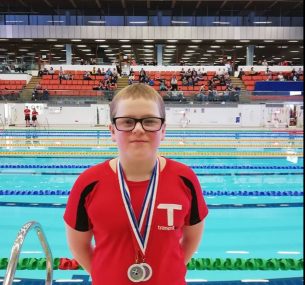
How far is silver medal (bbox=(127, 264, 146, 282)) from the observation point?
54.8 inches

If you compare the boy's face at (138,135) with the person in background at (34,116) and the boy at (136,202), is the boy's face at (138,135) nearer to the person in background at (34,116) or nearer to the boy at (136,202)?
the boy at (136,202)

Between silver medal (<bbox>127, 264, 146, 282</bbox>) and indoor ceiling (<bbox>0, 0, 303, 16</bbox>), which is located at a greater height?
indoor ceiling (<bbox>0, 0, 303, 16</bbox>)

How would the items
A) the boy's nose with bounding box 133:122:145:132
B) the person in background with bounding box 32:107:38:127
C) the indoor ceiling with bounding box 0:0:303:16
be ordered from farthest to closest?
the indoor ceiling with bounding box 0:0:303:16 < the person in background with bounding box 32:107:38:127 < the boy's nose with bounding box 133:122:145:132

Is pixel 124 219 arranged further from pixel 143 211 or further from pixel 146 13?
pixel 146 13

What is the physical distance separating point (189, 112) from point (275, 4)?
39.1 ft

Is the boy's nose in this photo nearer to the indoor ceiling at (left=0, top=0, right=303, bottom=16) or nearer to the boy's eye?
the boy's eye

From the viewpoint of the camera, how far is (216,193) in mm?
5930

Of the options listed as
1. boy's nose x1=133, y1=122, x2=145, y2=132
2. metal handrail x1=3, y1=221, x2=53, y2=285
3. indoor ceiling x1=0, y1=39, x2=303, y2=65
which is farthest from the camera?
indoor ceiling x1=0, y1=39, x2=303, y2=65

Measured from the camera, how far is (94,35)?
26875 mm

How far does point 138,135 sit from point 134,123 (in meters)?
0.05

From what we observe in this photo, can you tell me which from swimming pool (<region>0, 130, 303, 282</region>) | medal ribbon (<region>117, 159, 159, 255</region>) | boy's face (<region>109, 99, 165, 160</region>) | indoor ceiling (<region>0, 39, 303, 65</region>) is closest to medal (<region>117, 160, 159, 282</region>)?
medal ribbon (<region>117, 159, 159, 255</region>)

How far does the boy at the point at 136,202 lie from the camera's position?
1383 millimetres

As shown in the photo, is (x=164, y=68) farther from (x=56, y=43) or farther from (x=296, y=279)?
(x=296, y=279)

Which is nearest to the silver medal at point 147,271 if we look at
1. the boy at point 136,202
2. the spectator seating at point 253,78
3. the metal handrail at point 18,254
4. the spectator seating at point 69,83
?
the boy at point 136,202
